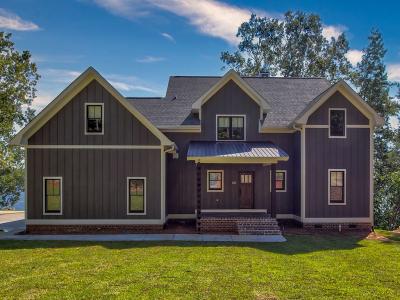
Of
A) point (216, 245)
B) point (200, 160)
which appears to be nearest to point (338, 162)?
point (200, 160)

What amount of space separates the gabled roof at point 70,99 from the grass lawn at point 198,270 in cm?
490

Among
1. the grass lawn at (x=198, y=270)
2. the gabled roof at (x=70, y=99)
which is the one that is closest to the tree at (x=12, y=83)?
the gabled roof at (x=70, y=99)

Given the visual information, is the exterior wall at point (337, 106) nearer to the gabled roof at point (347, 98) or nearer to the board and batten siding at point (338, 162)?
the board and batten siding at point (338, 162)

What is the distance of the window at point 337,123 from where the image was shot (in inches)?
693

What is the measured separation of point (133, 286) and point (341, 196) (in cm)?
1264

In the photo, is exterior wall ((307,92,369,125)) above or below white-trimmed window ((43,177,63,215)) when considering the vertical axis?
above

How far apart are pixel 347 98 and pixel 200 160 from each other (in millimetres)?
7816

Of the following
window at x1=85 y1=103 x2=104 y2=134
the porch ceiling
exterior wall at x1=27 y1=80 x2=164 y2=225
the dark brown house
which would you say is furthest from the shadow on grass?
window at x1=85 y1=103 x2=104 y2=134

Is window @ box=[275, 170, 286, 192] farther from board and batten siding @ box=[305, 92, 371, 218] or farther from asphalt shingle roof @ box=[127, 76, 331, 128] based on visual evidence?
asphalt shingle roof @ box=[127, 76, 331, 128]

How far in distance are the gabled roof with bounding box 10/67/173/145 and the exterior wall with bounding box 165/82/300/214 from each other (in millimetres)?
2663

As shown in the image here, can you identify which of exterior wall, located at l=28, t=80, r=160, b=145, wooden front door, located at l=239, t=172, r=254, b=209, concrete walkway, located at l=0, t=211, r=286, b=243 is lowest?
concrete walkway, located at l=0, t=211, r=286, b=243

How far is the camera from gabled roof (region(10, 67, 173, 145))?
1627cm

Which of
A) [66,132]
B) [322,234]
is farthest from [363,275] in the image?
[66,132]

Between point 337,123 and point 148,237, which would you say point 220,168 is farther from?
point 337,123
